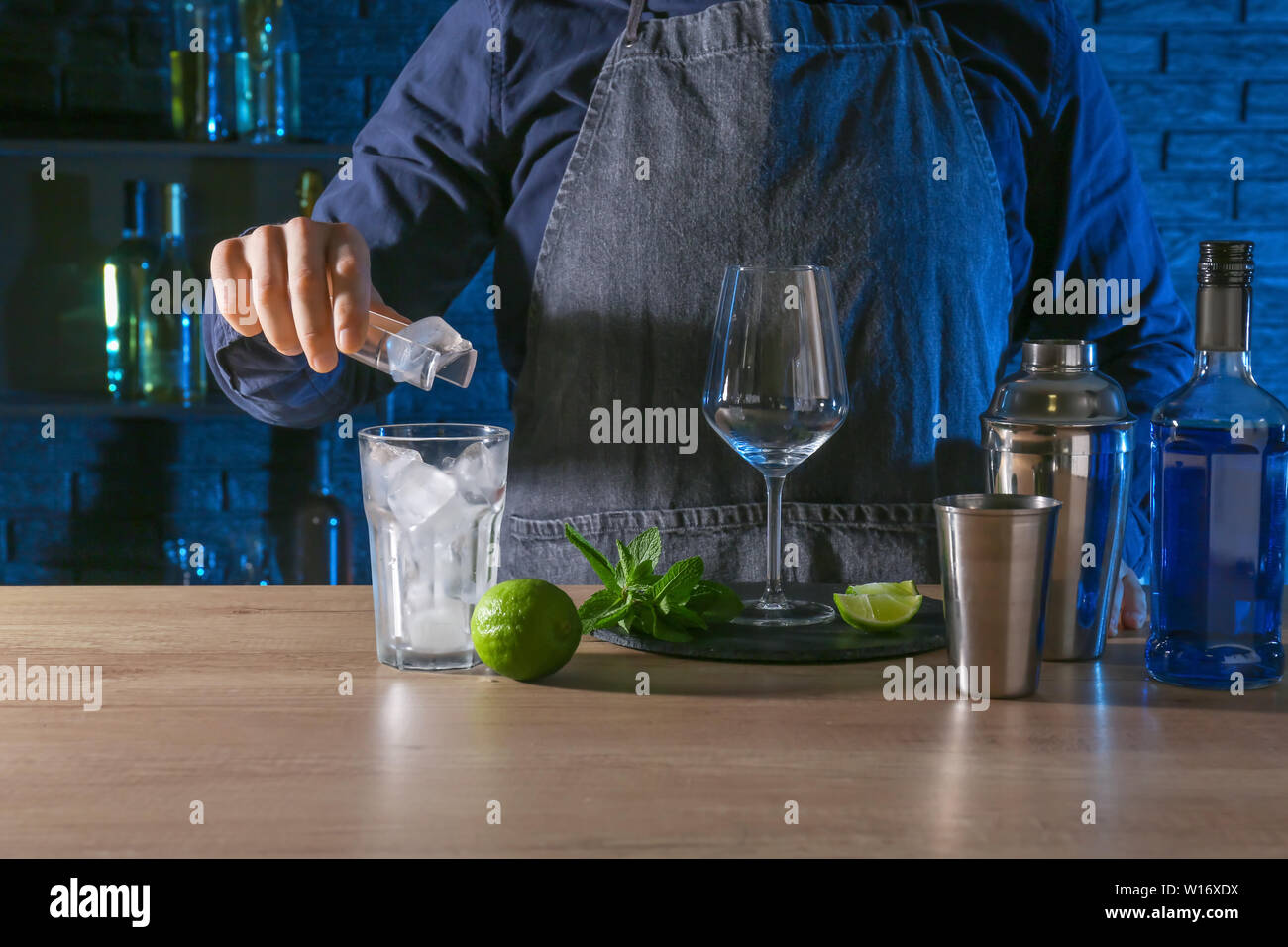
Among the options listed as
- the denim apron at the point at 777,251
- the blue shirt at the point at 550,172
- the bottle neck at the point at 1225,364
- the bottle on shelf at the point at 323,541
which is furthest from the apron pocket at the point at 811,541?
the bottle on shelf at the point at 323,541

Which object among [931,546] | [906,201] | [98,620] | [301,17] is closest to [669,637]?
[98,620]

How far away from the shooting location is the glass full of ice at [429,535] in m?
0.78

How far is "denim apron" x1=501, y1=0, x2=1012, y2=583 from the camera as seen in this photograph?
1.29 meters

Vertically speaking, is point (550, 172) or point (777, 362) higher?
point (550, 172)

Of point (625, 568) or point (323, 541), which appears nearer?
point (625, 568)

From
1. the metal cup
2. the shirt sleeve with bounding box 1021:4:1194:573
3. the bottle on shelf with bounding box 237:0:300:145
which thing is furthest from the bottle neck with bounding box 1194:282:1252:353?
the bottle on shelf with bounding box 237:0:300:145

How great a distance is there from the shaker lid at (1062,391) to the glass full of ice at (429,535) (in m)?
0.33

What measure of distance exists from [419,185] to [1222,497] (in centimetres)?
94

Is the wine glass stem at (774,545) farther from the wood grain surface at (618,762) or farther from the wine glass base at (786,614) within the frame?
the wood grain surface at (618,762)

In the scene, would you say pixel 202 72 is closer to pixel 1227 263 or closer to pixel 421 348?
pixel 421 348

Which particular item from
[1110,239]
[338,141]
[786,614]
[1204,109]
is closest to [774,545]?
[786,614]

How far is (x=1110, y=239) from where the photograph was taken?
1405mm

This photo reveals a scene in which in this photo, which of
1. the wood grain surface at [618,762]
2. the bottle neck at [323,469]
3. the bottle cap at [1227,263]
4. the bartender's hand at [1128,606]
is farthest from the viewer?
the bottle neck at [323,469]

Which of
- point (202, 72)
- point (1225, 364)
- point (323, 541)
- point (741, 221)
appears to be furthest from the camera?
point (323, 541)
